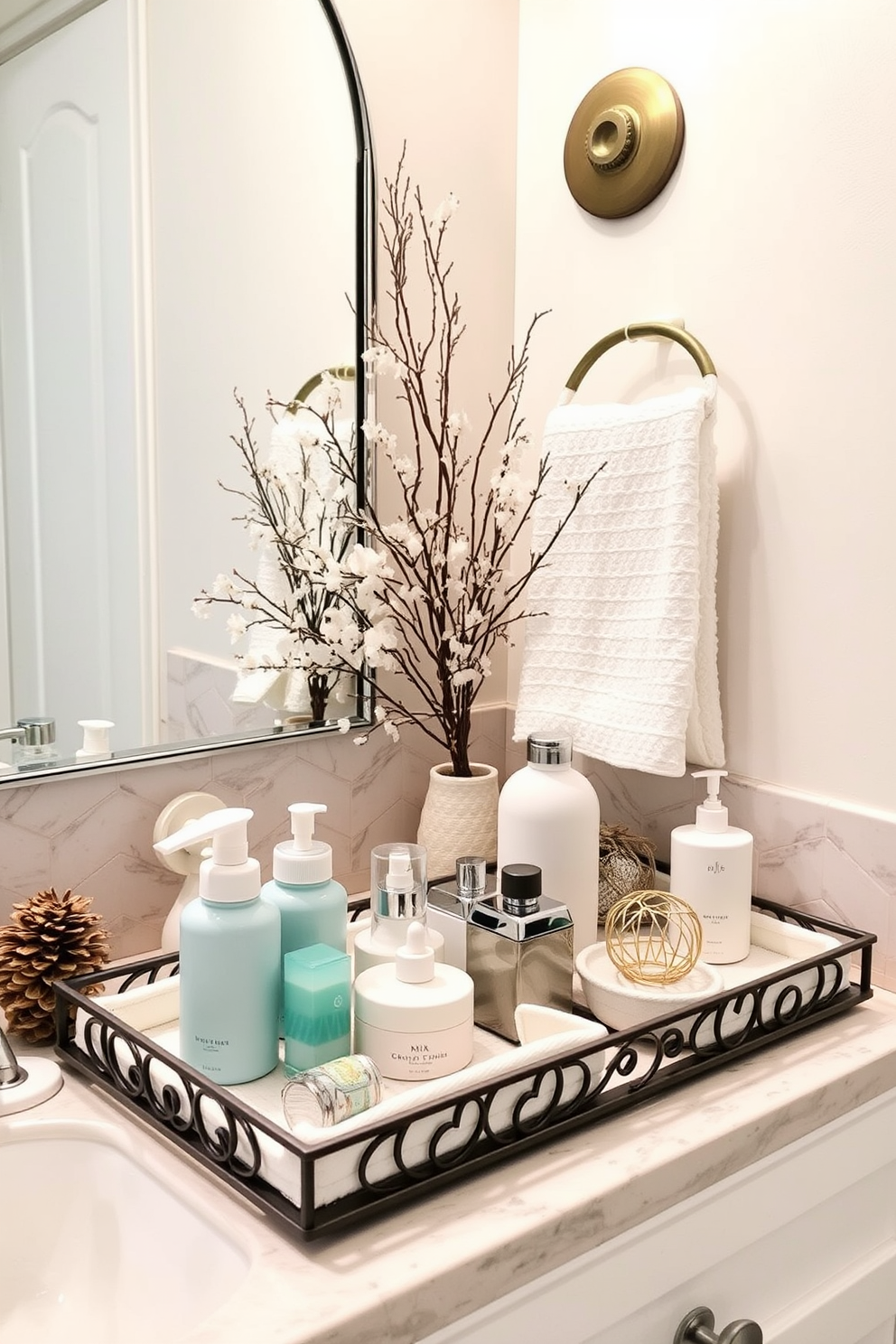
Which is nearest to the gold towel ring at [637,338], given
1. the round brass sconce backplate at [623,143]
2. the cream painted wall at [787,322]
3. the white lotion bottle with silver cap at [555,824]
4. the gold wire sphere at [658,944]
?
the cream painted wall at [787,322]

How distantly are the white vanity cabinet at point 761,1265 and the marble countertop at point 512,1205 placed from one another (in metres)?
0.02

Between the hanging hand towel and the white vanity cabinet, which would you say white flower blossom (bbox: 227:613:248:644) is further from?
the white vanity cabinet

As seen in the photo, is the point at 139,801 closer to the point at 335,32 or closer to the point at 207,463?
the point at 207,463

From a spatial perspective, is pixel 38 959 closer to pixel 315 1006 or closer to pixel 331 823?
pixel 315 1006

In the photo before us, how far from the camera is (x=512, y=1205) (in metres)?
0.75

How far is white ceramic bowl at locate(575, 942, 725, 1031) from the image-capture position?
947mm

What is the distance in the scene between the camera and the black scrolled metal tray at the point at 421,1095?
0.72 meters

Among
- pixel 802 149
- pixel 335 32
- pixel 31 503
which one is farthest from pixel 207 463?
pixel 802 149

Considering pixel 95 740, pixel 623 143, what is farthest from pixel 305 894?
pixel 623 143

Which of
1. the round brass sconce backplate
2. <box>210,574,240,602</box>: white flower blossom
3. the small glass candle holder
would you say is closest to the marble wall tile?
<box>210,574,240,602</box>: white flower blossom

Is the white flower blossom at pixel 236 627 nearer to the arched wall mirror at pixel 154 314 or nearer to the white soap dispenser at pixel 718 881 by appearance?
the arched wall mirror at pixel 154 314

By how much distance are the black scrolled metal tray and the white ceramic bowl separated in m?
0.02

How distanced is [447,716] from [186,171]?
0.59 m

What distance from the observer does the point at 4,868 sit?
106cm
